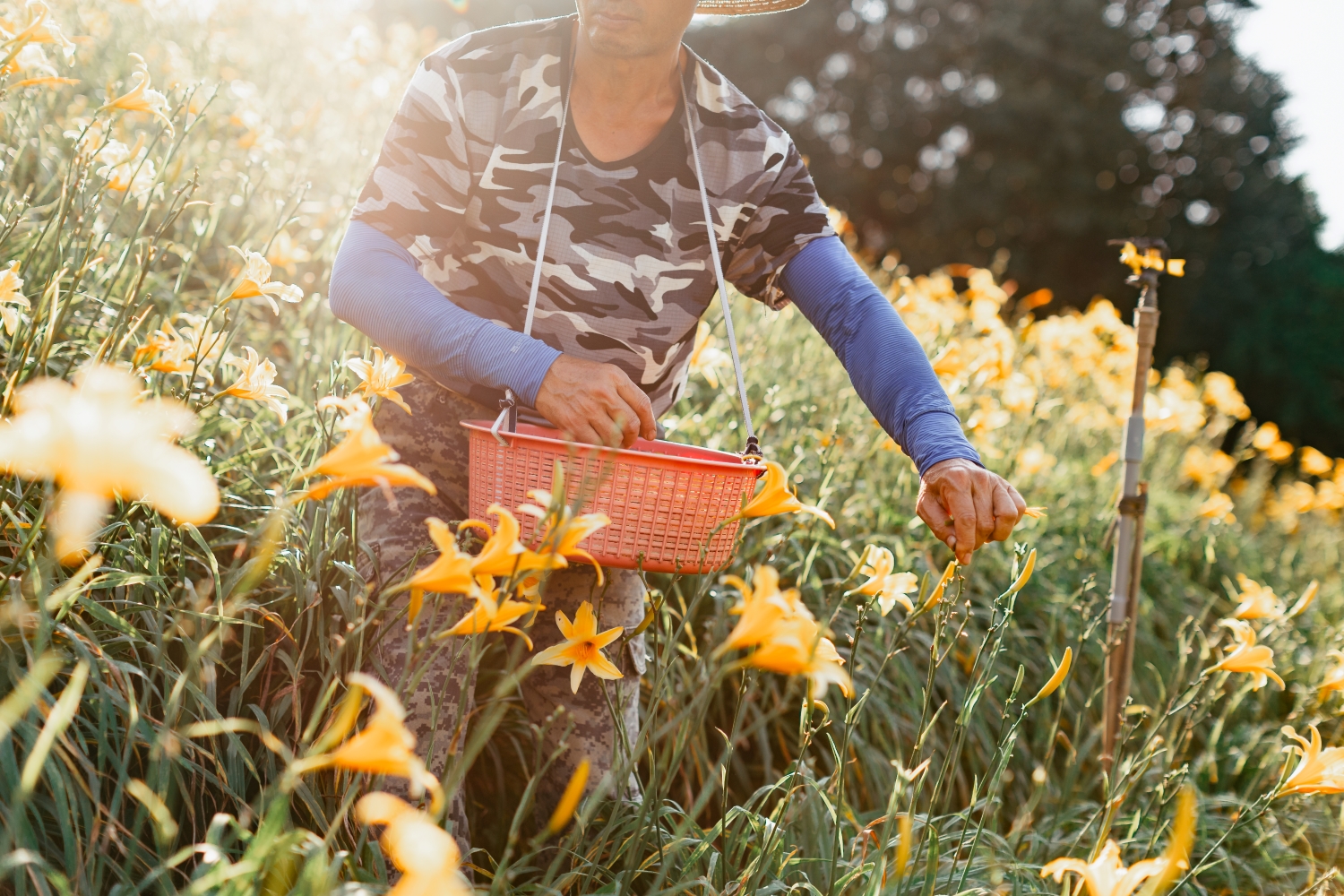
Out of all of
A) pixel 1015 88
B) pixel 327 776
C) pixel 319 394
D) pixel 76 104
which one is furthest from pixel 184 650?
pixel 1015 88

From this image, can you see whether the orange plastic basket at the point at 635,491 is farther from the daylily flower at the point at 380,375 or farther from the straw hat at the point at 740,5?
the straw hat at the point at 740,5

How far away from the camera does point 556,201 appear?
1610mm

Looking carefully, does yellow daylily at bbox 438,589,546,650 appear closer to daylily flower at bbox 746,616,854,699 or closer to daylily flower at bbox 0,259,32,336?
daylily flower at bbox 746,616,854,699

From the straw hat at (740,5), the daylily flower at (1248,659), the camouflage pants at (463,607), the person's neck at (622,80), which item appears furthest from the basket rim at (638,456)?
the straw hat at (740,5)

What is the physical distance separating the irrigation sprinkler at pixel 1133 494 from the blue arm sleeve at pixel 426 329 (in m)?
1.58

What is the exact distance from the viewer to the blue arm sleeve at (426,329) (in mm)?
1316

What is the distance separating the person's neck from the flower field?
55 cm

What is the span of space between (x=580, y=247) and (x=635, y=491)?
580 millimetres

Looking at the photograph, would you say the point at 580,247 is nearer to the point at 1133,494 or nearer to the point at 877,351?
the point at 877,351

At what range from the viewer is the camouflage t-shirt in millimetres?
1551

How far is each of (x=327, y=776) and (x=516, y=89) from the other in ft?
3.86

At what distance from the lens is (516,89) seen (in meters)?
1.61

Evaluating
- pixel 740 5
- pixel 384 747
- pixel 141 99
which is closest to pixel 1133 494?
pixel 740 5

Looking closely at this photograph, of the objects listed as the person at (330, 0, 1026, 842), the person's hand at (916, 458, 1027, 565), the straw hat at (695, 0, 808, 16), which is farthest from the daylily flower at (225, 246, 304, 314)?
the straw hat at (695, 0, 808, 16)
